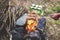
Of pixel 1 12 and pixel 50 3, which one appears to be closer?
pixel 1 12

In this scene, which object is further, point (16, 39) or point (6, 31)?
point (6, 31)

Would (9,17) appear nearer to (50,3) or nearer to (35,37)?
(35,37)

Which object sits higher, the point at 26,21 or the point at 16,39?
the point at 26,21

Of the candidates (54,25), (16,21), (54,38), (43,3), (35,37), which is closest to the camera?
(35,37)

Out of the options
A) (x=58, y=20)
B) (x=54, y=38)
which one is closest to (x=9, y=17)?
(x=54, y=38)

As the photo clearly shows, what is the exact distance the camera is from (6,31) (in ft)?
13.1

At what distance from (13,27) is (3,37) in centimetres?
24

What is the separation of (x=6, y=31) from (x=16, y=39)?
318 mm

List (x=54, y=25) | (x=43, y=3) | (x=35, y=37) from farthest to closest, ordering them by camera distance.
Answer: (x=43, y=3) → (x=54, y=25) → (x=35, y=37)

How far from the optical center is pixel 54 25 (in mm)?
4629

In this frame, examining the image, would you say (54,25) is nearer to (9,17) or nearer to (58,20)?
(58,20)

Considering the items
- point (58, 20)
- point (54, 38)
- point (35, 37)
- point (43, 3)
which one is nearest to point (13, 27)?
point (35, 37)

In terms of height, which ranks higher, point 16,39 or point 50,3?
point 50,3

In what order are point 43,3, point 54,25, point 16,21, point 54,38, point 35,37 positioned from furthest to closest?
→ 1. point 43,3
2. point 54,25
3. point 54,38
4. point 16,21
5. point 35,37
